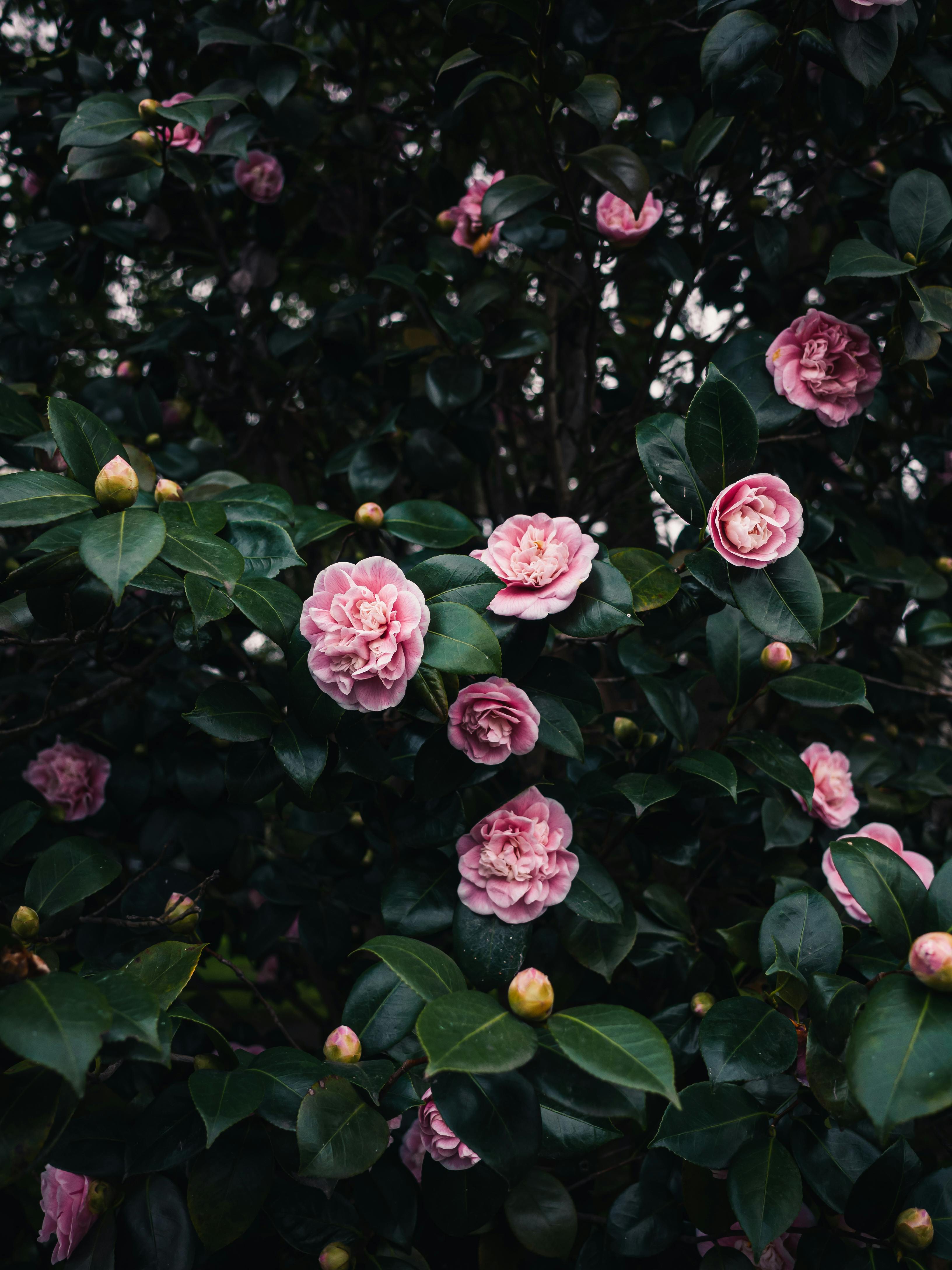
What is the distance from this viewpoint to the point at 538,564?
78 cm

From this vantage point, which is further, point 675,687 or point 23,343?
point 23,343

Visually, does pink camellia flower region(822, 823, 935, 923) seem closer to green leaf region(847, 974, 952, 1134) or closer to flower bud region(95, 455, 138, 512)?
green leaf region(847, 974, 952, 1134)

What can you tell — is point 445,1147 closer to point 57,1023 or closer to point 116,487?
point 57,1023

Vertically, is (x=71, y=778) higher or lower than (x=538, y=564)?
lower

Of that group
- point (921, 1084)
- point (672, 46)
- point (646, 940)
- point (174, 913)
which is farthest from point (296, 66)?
point (921, 1084)

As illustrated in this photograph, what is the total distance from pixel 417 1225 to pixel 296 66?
1510 millimetres

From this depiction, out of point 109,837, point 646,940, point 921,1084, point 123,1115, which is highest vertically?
point 921,1084

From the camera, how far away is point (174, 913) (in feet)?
3.03

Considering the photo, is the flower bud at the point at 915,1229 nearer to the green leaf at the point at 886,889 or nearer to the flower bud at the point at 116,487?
the green leaf at the point at 886,889

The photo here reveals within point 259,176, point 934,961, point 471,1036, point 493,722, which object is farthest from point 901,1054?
point 259,176

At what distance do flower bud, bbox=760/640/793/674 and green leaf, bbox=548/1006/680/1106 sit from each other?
0.50 m

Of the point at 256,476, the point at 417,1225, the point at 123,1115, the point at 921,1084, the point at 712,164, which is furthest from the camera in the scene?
the point at 256,476

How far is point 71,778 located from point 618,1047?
0.95m

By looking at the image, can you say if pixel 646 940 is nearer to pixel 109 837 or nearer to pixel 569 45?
pixel 109 837
